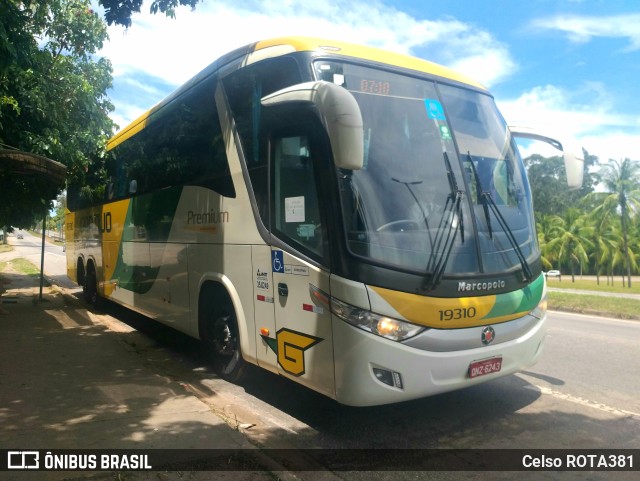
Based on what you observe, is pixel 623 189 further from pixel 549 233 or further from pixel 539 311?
pixel 539 311

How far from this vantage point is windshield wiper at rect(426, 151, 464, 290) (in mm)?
3936

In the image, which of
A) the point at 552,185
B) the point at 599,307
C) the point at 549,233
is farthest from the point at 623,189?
the point at 552,185

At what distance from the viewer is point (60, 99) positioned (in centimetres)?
993

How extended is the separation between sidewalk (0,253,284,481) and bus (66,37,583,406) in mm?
884

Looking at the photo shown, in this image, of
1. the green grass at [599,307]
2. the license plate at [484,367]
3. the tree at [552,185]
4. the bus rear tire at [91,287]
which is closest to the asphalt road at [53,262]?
the bus rear tire at [91,287]

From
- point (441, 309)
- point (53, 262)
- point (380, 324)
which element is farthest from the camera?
point (53, 262)

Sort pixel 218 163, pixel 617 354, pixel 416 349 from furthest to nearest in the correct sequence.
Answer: pixel 617 354 → pixel 218 163 → pixel 416 349

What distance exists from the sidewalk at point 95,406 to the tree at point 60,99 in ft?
11.9

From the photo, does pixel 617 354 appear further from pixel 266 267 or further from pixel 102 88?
pixel 102 88

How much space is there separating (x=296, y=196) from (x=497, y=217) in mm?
1812

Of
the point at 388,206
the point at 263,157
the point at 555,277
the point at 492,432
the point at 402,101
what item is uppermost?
the point at 402,101

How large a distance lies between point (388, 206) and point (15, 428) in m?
3.61

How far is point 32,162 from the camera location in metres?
7.48

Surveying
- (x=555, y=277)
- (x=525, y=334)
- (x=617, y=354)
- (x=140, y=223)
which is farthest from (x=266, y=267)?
(x=555, y=277)
